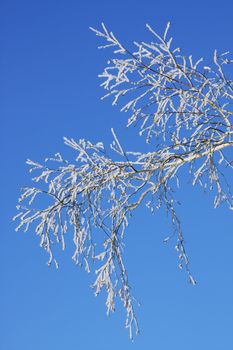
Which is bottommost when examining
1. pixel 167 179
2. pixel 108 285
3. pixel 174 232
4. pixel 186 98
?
pixel 108 285

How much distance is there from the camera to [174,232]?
19.0 feet

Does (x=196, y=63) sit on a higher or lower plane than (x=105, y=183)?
higher

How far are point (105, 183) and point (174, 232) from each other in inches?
37.7

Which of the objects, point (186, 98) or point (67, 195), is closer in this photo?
point (186, 98)

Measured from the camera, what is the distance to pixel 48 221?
5.57 meters

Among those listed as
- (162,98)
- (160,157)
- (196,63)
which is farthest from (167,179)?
(196,63)

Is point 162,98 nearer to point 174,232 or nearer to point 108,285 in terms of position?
point 174,232

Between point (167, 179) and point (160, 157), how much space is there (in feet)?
1.10

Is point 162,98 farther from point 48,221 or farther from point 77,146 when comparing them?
point 48,221

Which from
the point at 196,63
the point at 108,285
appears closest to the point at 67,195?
the point at 108,285

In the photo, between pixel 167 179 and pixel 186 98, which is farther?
pixel 167 179

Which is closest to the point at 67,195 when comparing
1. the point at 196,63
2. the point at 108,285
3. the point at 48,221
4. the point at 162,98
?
the point at 48,221

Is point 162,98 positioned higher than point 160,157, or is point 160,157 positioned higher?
point 162,98

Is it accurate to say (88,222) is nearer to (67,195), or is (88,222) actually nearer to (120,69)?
(67,195)
